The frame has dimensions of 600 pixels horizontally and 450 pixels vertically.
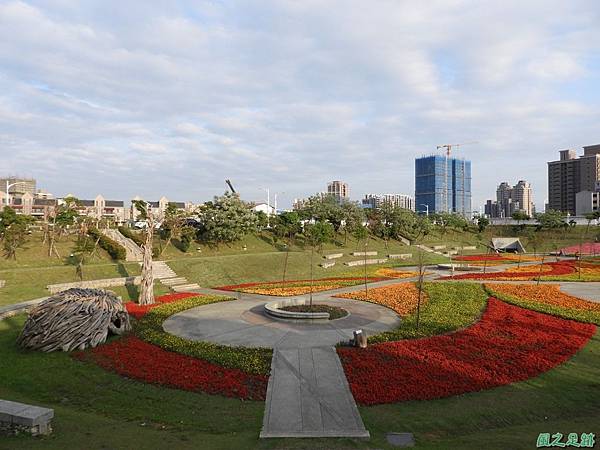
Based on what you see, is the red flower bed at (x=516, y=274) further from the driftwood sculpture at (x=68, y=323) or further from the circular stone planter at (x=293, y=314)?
the driftwood sculpture at (x=68, y=323)

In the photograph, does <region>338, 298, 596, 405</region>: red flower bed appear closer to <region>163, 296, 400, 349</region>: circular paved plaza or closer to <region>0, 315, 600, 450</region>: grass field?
<region>0, 315, 600, 450</region>: grass field

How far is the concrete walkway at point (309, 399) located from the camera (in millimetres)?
9086

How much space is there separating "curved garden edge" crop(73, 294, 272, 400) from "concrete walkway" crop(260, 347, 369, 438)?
1.79 feet

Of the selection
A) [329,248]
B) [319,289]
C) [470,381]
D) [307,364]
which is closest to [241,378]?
[307,364]

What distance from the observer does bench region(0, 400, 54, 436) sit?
26.0 feet

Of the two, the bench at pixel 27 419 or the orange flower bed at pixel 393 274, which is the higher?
the bench at pixel 27 419

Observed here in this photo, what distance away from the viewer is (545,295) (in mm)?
24609

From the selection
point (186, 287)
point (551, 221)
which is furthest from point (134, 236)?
point (551, 221)

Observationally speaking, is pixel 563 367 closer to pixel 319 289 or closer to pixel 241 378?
pixel 241 378

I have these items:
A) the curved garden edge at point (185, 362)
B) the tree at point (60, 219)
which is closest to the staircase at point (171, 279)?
the tree at point (60, 219)

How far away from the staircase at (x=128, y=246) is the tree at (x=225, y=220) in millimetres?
8073

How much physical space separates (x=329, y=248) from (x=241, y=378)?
43.1m

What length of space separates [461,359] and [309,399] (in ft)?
19.6

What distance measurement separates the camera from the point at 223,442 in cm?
830
